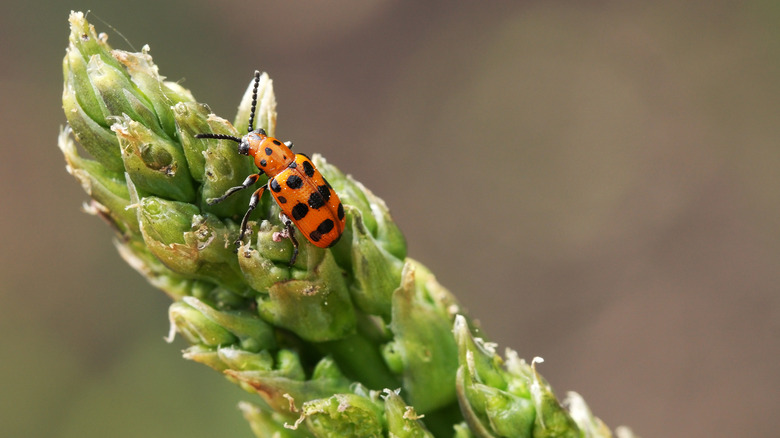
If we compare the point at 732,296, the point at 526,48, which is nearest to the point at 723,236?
the point at 732,296

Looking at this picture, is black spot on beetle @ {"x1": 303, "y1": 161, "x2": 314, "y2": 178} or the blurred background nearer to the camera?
black spot on beetle @ {"x1": 303, "y1": 161, "x2": 314, "y2": 178}

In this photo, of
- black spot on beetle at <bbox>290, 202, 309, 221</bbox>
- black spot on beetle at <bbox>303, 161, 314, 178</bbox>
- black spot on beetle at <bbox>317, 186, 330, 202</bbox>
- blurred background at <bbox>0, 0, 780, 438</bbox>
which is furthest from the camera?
blurred background at <bbox>0, 0, 780, 438</bbox>

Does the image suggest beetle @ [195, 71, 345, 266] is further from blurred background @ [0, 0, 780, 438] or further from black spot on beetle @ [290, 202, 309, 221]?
blurred background @ [0, 0, 780, 438]

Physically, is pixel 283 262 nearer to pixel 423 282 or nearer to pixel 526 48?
pixel 423 282

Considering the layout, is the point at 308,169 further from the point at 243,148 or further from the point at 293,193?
the point at 243,148

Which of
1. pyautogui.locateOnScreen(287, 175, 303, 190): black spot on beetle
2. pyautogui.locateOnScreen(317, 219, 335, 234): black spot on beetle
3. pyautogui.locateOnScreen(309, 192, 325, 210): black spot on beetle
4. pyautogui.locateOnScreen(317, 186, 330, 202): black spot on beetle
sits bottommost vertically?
pyautogui.locateOnScreen(317, 219, 335, 234): black spot on beetle

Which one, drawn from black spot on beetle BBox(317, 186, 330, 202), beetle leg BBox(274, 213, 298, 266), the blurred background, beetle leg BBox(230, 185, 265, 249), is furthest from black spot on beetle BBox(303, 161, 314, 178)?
the blurred background
